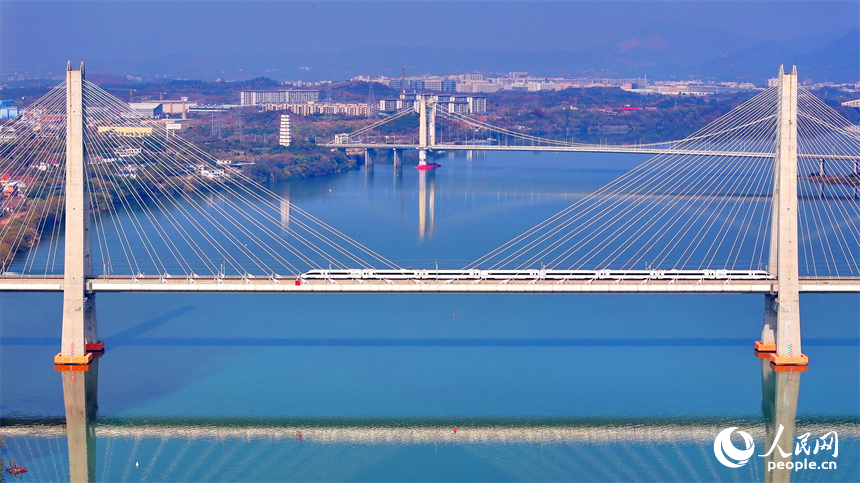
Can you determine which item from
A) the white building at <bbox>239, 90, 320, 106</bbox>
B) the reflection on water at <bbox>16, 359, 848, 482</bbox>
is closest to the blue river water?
the reflection on water at <bbox>16, 359, 848, 482</bbox>

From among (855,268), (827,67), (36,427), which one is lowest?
(36,427)

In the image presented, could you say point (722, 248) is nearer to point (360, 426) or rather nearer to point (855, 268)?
point (855, 268)

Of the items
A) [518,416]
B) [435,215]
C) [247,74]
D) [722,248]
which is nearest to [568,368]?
[518,416]

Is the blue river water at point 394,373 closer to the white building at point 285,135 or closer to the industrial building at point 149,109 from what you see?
the white building at point 285,135
